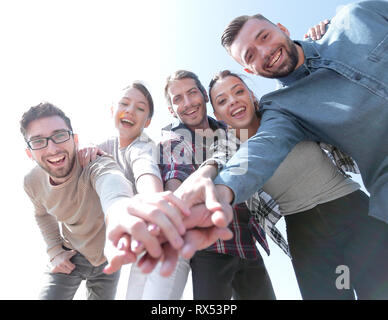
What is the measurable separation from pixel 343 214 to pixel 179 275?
1.53 metres

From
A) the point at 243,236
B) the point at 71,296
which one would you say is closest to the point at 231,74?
the point at 243,236

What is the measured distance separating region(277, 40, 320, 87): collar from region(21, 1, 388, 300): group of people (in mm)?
10

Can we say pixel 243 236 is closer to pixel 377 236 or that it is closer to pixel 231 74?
A: pixel 377 236

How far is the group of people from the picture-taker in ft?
5.83

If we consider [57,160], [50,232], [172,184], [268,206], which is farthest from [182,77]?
[50,232]

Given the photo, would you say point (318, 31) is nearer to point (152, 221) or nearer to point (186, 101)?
point (186, 101)

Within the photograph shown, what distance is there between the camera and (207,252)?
8.11 feet

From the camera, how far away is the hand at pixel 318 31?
10.6 feet

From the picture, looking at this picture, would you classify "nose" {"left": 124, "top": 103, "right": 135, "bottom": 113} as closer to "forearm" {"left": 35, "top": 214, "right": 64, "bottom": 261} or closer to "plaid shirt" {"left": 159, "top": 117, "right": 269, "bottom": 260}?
"plaid shirt" {"left": 159, "top": 117, "right": 269, "bottom": 260}

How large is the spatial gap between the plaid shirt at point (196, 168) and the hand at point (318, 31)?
158 cm

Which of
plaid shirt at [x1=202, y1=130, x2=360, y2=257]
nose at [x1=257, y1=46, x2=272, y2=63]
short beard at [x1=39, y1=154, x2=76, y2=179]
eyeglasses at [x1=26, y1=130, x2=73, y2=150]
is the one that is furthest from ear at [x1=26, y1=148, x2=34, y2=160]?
nose at [x1=257, y1=46, x2=272, y2=63]

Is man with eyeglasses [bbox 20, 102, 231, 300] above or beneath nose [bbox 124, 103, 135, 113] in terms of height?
beneath

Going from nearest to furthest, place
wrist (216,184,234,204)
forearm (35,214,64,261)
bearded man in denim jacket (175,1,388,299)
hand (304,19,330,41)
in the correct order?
wrist (216,184,234,204), bearded man in denim jacket (175,1,388,299), hand (304,19,330,41), forearm (35,214,64,261)

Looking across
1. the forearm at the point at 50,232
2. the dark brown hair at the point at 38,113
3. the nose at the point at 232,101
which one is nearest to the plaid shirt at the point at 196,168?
the nose at the point at 232,101
